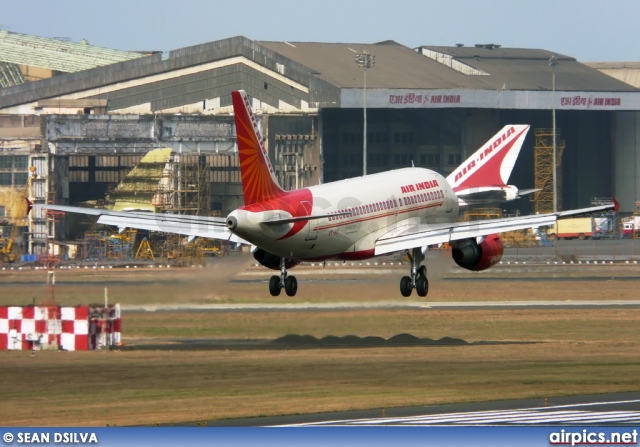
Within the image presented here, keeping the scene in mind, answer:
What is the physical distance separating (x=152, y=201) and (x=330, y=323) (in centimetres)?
8319

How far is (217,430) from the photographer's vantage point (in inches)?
1398

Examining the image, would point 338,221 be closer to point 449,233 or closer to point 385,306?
point 449,233

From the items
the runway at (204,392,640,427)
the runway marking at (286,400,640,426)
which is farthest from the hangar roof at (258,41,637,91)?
the runway marking at (286,400,640,426)

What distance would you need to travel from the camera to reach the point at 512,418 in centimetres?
4178

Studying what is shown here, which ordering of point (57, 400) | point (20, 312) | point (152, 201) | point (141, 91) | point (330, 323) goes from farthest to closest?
point (141, 91) → point (152, 201) → point (330, 323) → point (20, 312) → point (57, 400)

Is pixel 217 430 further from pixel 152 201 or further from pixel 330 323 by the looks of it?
pixel 152 201

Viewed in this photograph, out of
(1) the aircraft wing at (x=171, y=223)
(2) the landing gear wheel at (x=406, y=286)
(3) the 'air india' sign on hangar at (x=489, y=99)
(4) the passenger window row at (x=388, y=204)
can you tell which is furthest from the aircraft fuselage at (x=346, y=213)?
(3) the 'air india' sign on hangar at (x=489, y=99)

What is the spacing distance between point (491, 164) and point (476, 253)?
42.2 ft

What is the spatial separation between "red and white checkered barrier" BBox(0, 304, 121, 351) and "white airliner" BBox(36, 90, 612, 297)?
518cm

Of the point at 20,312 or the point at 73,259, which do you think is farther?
the point at 73,259

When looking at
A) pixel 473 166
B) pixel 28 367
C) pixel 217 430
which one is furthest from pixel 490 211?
pixel 217 430

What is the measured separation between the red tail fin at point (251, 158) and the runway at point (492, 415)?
1653cm

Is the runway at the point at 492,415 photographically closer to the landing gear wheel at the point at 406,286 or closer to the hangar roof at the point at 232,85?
the landing gear wheel at the point at 406,286

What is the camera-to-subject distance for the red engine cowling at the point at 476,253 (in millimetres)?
66375
